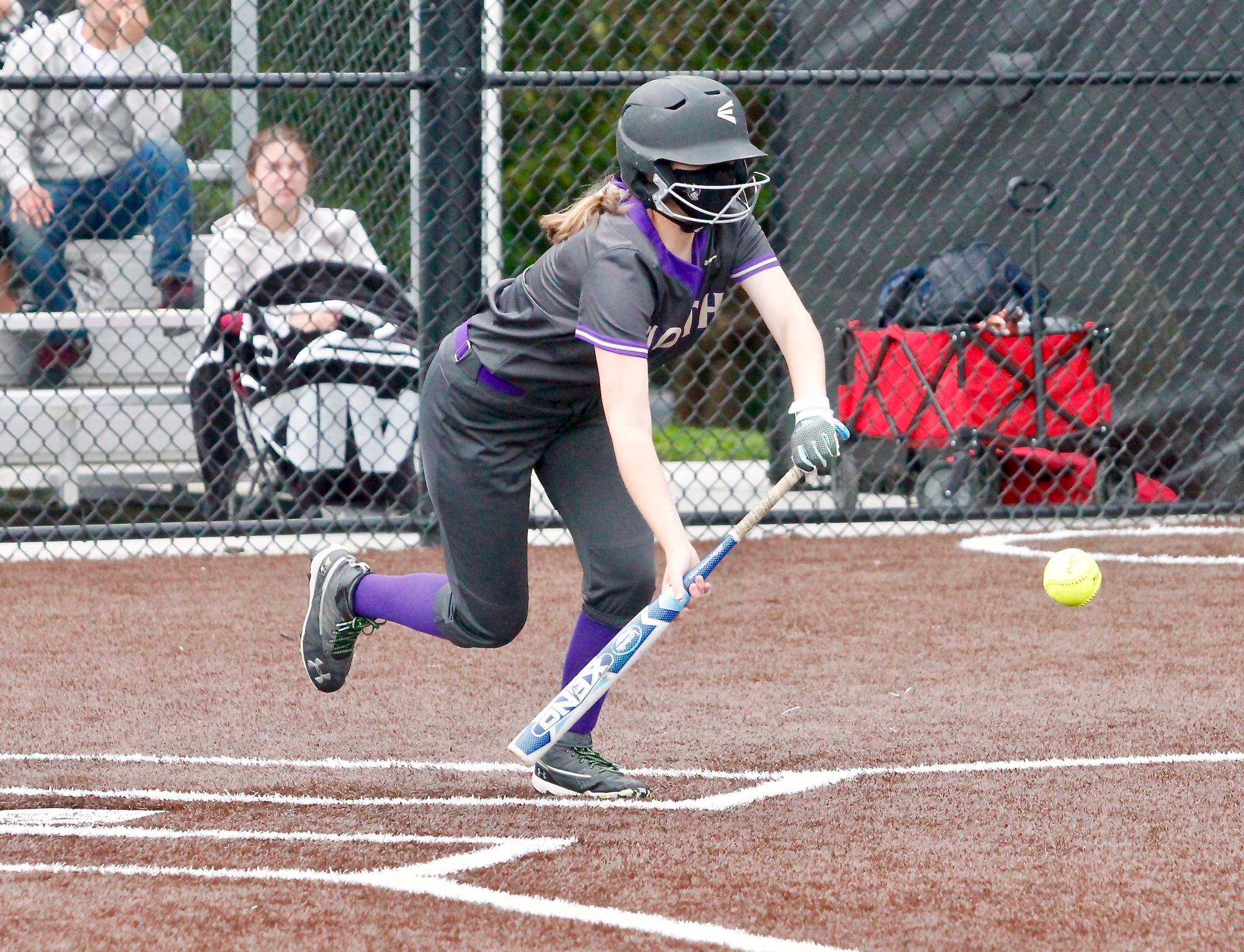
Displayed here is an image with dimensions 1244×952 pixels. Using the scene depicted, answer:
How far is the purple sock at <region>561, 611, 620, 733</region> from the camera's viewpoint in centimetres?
353

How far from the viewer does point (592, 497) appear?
3.53 m

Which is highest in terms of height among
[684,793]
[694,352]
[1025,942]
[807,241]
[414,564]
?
[1025,942]

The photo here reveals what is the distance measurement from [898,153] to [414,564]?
269cm

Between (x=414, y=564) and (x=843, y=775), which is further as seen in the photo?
(x=414, y=564)

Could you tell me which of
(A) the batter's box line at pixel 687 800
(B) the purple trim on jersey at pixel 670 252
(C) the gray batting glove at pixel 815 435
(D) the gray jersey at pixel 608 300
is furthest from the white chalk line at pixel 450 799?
(B) the purple trim on jersey at pixel 670 252

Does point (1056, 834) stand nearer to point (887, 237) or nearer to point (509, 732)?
point (509, 732)

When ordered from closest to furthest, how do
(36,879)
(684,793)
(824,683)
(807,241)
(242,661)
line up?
(36,879), (684,793), (824,683), (242,661), (807,241)

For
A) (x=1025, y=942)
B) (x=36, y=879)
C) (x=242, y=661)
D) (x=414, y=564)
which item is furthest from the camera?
(x=414, y=564)

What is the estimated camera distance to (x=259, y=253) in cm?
689

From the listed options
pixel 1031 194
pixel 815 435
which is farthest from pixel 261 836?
pixel 1031 194

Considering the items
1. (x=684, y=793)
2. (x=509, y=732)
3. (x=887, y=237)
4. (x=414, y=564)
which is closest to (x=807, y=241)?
(x=887, y=237)

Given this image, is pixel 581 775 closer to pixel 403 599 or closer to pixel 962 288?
pixel 403 599

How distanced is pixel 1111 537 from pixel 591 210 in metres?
4.14

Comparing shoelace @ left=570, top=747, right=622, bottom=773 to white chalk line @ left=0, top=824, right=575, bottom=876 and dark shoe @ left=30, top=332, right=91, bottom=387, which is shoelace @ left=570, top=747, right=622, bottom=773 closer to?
white chalk line @ left=0, top=824, right=575, bottom=876
